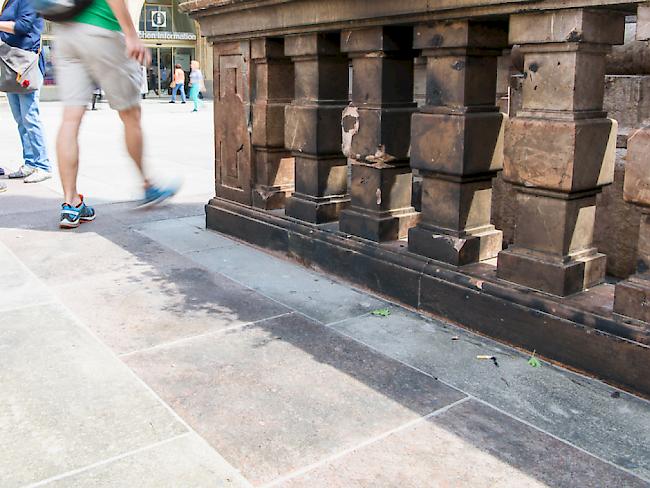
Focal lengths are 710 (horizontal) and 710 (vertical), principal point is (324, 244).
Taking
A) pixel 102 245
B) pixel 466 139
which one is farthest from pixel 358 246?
pixel 102 245

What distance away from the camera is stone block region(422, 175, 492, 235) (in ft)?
10.7

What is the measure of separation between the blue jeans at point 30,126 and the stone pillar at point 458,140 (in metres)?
5.01

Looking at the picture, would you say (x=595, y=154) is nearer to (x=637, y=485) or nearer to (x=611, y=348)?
(x=611, y=348)

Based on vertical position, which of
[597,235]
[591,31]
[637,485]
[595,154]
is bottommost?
[637,485]

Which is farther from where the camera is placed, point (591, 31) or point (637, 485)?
point (591, 31)

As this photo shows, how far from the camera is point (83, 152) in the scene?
10164 millimetres

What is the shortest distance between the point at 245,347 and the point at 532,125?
147 centimetres

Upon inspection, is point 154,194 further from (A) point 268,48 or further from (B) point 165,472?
(B) point 165,472

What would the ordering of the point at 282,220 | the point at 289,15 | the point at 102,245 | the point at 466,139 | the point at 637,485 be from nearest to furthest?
the point at 637,485
the point at 466,139
the point at 289,15
the point at 282,220
the point at 102,245

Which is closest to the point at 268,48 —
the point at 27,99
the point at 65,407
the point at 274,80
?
the point at 274,80

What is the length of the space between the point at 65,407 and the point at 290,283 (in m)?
1.63

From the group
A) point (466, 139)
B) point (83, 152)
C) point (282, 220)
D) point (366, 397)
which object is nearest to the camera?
point (366, 397)

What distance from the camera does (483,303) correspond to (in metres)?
3.04

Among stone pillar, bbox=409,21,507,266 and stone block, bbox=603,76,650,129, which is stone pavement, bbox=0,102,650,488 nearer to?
stone pillar, bbox=409,21,507,266
